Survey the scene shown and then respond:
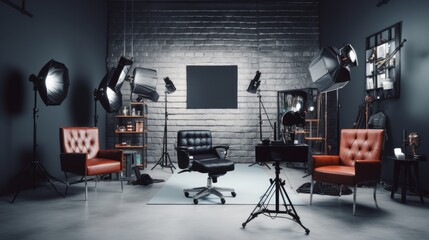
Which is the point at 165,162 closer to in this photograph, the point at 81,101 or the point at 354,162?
the point at 81,101

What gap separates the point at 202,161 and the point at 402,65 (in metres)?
3.15

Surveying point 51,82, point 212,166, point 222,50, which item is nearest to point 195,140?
point 212,166

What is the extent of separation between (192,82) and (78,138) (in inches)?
137

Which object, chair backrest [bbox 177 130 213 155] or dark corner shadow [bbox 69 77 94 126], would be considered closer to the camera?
chair backrest [bbox 177 130 213 155]

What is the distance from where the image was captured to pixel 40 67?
16.9 ft

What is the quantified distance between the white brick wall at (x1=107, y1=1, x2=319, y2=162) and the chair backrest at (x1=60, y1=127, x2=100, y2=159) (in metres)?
2.77

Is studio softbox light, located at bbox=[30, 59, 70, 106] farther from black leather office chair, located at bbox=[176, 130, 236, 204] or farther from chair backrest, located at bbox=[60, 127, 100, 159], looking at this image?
black leather office chair, located at bbox=[176, 130, 236, 204]

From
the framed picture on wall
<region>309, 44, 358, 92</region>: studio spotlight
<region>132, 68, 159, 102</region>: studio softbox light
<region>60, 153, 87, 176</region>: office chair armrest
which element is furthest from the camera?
<region>132, 68, 159, 102</region>: studio softbox light

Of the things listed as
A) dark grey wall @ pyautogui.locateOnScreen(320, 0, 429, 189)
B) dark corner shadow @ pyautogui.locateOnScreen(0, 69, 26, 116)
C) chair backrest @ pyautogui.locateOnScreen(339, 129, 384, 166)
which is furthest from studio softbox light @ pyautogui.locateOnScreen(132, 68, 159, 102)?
dark grey wall @ pyautogui.locateOnScreen(320, 0, 429, 189)

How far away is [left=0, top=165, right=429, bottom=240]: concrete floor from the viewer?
2.90m

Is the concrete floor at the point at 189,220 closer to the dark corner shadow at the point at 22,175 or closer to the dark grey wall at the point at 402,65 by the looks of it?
the dark corner shadow at the point at 22,175

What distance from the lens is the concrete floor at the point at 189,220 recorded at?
2.90 metres

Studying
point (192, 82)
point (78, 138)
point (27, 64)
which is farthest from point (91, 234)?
point (192, 82)

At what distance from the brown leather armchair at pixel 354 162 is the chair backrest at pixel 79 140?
10.3ft
